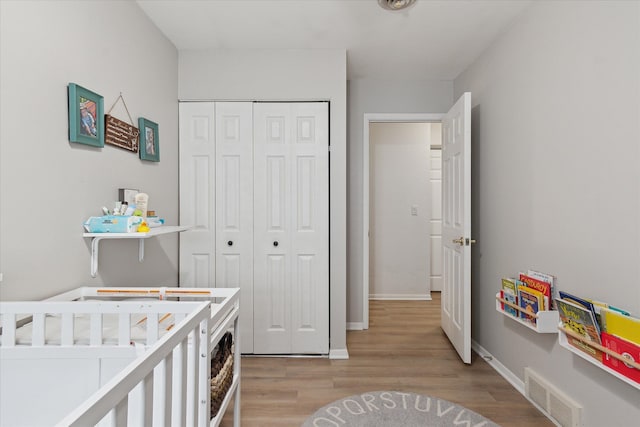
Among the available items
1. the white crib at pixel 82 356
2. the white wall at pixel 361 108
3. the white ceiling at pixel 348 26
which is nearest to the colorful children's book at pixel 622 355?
the white crib at pixel 82 356

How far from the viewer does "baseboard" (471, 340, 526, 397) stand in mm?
2251

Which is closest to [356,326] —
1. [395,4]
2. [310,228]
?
[310,228]

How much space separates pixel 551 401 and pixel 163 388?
6.56 feet

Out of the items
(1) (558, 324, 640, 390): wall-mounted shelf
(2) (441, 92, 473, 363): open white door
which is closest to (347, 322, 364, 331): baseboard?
(2) (441, 92, 473, 363): open white door

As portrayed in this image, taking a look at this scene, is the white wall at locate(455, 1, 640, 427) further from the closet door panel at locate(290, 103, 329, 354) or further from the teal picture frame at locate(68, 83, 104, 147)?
the teal picture frame at locate(68, 83, 104, 147)

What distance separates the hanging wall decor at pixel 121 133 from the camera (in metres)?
Result: 1.82

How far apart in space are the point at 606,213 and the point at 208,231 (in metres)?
2.48

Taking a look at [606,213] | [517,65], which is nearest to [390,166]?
[517,65]

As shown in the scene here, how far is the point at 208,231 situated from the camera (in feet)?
9.20

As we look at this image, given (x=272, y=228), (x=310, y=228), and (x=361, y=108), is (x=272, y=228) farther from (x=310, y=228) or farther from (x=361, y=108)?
(x=361, y=108)

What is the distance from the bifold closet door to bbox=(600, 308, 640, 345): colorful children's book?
68.6 inches

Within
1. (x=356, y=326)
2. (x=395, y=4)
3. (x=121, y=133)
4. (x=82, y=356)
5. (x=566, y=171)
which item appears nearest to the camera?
(x=82, y=356)

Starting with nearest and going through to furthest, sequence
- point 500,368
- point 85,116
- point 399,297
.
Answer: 1. point 85,116
2. point 500,368
3. point 399,297

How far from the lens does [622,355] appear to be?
1363mm
